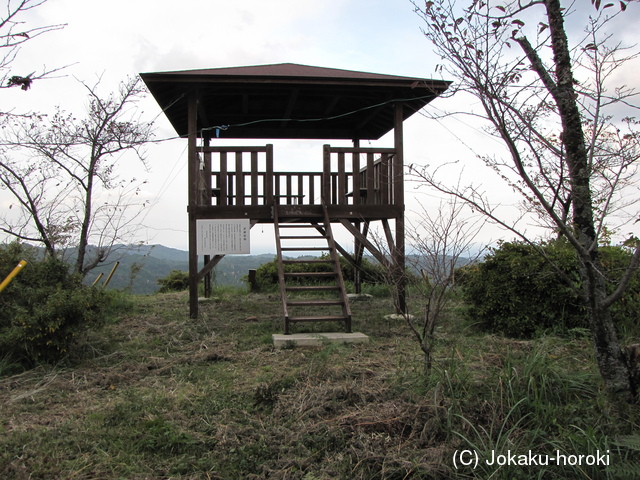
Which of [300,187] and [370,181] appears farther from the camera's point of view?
[300,187]

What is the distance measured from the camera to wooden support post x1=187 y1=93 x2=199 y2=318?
7.54 metres

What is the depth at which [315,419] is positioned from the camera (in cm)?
330

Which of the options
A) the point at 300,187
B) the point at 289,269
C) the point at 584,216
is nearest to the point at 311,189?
the point at 300,187

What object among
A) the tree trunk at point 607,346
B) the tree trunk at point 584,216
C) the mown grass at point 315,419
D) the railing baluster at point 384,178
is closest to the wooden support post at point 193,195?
the mown grass at point 315,419

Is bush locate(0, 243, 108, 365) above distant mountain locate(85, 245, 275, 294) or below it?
below

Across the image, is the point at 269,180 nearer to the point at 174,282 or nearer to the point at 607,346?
the point at 607,346

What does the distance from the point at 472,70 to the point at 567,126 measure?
761 mm

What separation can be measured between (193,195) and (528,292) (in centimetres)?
503

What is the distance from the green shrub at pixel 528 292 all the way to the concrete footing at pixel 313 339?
1.60 meters

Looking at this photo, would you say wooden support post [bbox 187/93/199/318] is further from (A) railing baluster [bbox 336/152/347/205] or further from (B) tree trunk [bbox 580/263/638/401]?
(B) tree trunk [bbox 580/263/638/401]

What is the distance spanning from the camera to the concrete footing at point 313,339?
580 centimetres

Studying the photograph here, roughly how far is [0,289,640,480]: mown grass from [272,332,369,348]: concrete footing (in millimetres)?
884

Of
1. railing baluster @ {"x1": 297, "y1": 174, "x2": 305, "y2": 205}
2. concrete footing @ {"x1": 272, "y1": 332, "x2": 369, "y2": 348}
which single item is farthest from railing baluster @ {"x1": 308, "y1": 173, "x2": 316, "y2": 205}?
concrete footing @ {"x1": 272, "y1": 332, "x2": 369, "y2": 348}

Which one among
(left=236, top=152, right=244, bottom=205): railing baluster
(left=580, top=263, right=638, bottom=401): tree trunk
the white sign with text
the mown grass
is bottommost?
the mown grass
